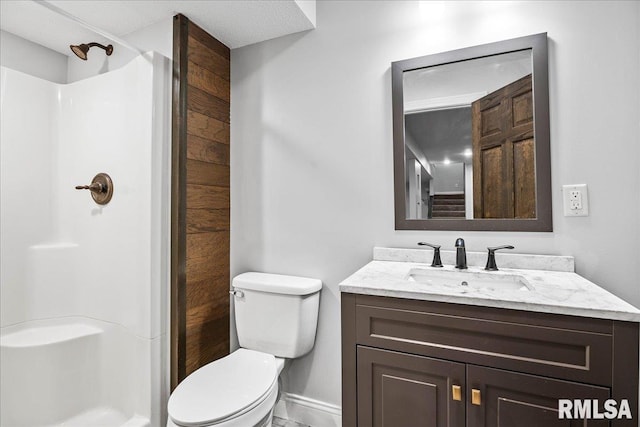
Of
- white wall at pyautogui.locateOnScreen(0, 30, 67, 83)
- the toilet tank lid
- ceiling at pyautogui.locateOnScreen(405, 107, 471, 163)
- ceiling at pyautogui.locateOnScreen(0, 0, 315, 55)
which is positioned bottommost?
the toilet tank lid

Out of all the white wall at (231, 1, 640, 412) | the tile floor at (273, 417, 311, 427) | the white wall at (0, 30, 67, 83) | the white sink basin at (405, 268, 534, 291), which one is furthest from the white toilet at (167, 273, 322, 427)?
the white wall at (0, 30, 67, 83)

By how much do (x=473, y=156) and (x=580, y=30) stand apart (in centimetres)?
63

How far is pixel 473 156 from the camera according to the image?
1489 mm

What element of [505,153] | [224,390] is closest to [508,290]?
[505,153]

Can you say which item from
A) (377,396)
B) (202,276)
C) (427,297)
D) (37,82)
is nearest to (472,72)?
(427,297)

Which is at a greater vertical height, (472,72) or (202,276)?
(472,72)

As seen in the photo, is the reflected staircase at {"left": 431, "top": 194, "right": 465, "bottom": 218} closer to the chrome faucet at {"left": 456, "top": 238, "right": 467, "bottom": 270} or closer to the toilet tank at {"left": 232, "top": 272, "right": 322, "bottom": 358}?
the chrome faucet at {"left": 456, "top": 238, "right": 467, "bottom": 270}

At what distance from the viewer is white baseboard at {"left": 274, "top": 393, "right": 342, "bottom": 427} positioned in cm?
170

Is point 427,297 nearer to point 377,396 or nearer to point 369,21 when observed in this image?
point 377,396

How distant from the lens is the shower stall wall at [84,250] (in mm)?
1578

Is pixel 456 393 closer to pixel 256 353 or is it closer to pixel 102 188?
pixel 256 353

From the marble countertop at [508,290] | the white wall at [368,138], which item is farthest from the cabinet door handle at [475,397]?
the white wall at [368,138]

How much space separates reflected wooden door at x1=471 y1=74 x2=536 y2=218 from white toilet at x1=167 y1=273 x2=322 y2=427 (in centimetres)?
94

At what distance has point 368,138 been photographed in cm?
166
